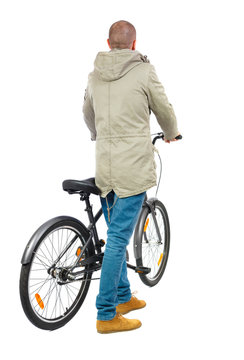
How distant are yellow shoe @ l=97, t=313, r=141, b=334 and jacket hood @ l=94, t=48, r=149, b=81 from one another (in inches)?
68.4

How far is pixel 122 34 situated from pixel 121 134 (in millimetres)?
689

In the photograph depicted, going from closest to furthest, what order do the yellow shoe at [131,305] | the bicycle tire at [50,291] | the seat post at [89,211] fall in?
the bicycle tire at [50,291]
the seat post at [89,211]
the yellow shoe at [131,305]

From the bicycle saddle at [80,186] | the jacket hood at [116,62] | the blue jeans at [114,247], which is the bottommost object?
the blue jeans at [114,247]

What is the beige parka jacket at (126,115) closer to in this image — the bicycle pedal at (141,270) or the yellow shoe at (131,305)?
the bicycle pedal at (141,270)

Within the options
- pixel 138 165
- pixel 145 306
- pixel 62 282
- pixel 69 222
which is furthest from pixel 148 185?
pixel 145 306

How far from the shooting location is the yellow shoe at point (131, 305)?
134 inches

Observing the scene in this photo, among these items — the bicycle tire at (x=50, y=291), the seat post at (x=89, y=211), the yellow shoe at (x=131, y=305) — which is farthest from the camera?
the yellow shoe at (x=131, y=305)

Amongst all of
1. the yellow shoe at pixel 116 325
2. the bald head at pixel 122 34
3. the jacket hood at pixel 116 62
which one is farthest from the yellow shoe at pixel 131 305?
the bald head at pixel 122 34

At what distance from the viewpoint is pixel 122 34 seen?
2922 mm

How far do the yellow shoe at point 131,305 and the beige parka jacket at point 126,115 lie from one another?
0.99 meters

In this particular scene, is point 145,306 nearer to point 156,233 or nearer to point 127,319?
point 127,319

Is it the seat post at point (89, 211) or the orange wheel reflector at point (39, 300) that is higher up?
the seat post at point (89, 211)

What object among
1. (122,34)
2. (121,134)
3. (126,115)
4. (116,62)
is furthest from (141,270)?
(122,34)

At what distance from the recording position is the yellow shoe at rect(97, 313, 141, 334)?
3.09m
